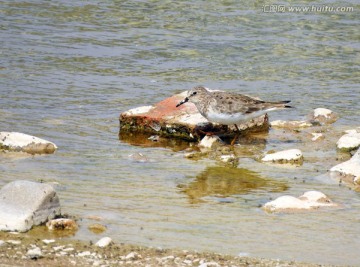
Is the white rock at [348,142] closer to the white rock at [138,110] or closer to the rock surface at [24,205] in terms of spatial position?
the white rock at [138,110]

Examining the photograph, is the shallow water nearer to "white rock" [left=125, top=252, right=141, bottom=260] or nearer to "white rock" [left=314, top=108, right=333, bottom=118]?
"white rock" [left=314, top=108, right=333, bottom=118]

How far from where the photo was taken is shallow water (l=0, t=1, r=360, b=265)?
8.84 meters

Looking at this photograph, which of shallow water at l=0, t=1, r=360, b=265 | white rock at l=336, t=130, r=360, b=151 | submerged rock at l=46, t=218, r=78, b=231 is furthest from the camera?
white rock at l=336, t=130, r=360, b=151

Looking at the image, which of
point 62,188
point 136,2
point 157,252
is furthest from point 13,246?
point 136,2

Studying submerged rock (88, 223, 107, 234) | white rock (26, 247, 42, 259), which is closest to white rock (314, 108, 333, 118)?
submerged rock (88, 223, 107, 234)

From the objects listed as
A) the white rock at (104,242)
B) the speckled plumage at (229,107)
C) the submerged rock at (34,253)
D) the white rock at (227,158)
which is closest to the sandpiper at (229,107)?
the speckled plumage at (229,107)

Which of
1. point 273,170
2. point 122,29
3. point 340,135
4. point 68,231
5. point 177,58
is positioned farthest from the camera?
point 122,29

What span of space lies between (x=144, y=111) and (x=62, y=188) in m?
3.27

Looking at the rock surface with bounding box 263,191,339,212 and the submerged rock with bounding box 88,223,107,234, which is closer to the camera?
the submerged rock with bounding box 88,223,107,234

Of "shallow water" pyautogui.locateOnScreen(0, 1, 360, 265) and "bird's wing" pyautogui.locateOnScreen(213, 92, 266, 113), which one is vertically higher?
"bird's wing" pyautogui.locateOnScreen(213, 92, 266, 113)

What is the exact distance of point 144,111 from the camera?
1289 centimetres

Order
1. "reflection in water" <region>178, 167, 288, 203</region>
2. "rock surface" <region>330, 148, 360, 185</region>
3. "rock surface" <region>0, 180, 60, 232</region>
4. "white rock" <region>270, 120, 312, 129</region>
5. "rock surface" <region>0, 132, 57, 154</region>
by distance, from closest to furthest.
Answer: "rock surface" <region>0, 180, 60, 232</region> → "reflection in water" <region>178, 167, 288, 203</region> → "rock surface" <region>330, 148, 360, 185</region> → "rock surface" <region>0, 132, 57, 154</region> → "white rock" <region>270, 120, 312, 129</region>

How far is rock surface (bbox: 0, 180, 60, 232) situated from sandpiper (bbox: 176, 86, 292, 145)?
419 cm

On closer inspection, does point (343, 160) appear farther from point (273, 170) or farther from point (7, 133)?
point (7, 133)
